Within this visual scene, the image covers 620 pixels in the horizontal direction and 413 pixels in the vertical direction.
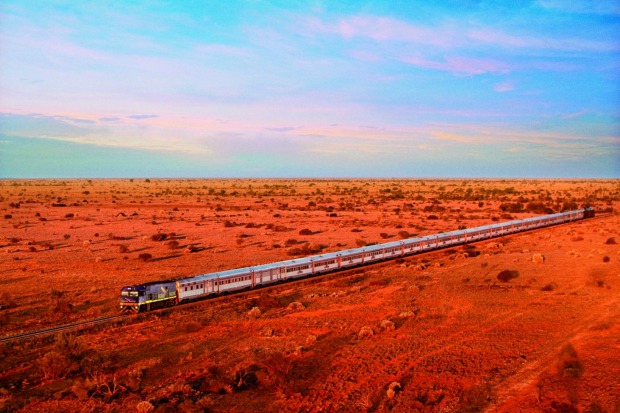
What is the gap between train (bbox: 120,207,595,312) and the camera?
90.1 ft

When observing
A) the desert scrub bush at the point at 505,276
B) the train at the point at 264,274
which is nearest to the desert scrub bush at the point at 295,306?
the train at the point at 264,274

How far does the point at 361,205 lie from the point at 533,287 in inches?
2856

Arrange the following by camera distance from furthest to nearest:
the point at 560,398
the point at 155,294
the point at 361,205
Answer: the point at 361,205 → the point at 155,294 → the point at 560,398

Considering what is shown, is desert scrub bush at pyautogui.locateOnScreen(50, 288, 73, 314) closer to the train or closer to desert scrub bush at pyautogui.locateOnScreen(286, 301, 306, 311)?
the train

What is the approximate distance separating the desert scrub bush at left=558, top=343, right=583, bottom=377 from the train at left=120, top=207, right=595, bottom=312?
62.1ft

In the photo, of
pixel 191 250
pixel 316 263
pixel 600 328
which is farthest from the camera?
pixel 191 250

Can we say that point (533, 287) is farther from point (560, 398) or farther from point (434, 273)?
point (560, 398)

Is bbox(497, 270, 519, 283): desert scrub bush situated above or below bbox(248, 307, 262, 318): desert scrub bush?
above

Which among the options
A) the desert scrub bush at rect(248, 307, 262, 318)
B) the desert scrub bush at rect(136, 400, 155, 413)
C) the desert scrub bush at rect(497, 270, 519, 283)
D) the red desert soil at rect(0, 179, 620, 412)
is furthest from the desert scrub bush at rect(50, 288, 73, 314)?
the desert scrub bush at rect(497, 270, 519, 283)

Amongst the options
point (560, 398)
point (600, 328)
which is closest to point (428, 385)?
point (560, 398)

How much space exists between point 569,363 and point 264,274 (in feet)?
63.8

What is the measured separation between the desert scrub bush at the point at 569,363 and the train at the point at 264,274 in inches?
745

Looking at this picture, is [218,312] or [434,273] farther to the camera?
[434,273]

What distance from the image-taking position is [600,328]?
80.0ft
